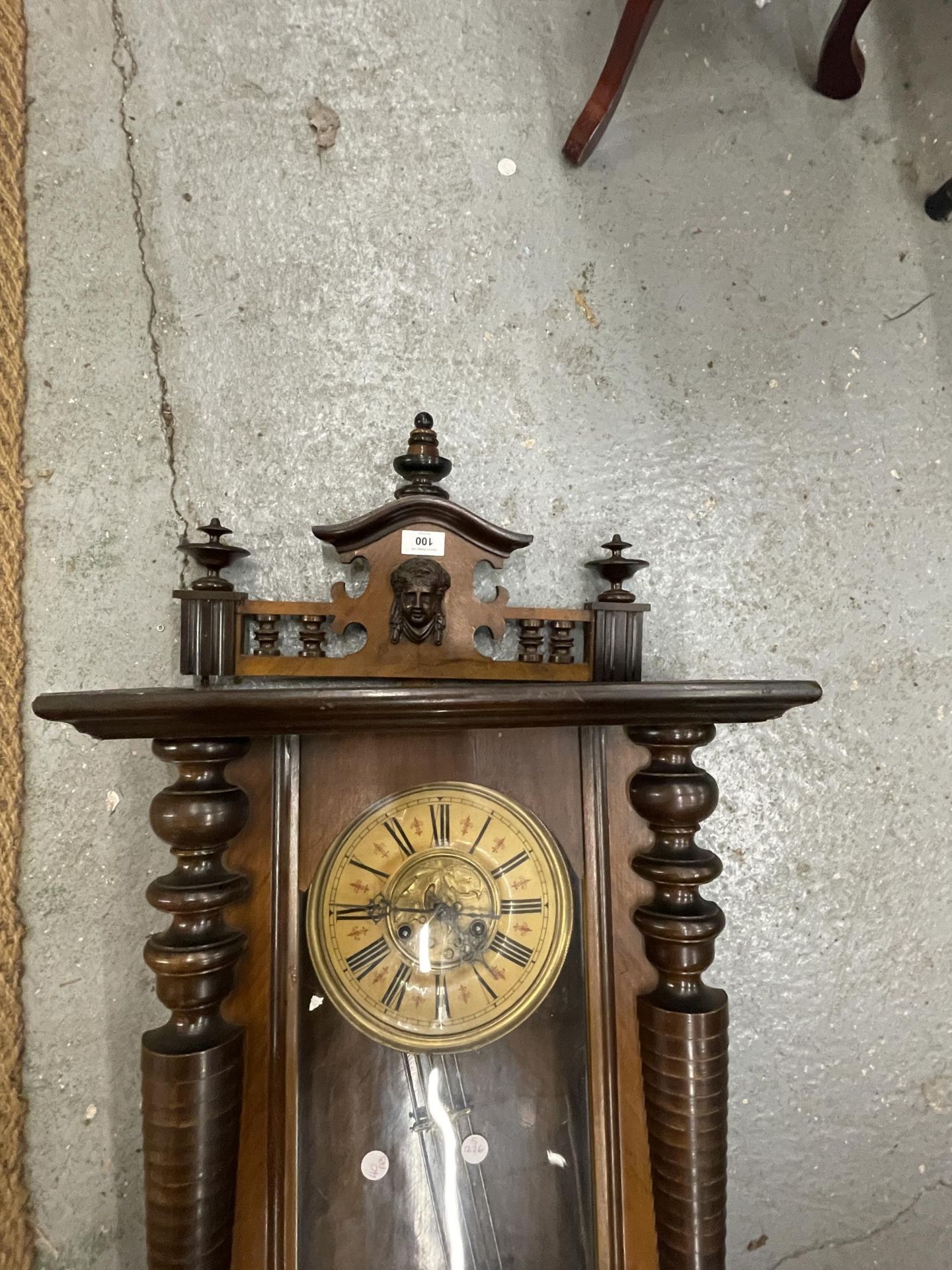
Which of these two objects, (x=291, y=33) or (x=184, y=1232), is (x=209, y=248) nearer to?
(x=291, y=33)

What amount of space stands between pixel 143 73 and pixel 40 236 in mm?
261

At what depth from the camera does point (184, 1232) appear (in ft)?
1.98

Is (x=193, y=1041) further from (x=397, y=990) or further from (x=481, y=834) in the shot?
(x=481, y=834)

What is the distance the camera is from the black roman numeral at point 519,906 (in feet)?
2.38

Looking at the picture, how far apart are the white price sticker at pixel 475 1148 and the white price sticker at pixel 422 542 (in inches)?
24.4

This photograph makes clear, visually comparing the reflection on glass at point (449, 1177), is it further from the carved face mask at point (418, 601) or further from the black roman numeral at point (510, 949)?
the carved face mask at point (418, 601)

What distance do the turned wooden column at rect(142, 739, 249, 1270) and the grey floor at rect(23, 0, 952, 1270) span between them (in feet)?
0.76

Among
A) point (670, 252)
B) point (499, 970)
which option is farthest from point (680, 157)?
point (499, 970)

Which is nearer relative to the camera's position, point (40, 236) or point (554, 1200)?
point (554, 1200)

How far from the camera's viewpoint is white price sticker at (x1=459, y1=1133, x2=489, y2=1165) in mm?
688

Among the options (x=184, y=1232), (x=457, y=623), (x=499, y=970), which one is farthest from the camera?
(x=457, y=623)

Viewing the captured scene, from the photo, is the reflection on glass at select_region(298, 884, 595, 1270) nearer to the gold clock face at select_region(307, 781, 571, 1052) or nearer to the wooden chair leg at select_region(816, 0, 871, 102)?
the gold clock face at select_region(307, 781, 571, 1052)

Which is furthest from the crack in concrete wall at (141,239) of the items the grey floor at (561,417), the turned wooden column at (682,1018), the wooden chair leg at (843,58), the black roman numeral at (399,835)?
the wooden chair leg at (843,58)

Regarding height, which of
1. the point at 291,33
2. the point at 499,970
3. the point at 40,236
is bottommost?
the point at 499,970
